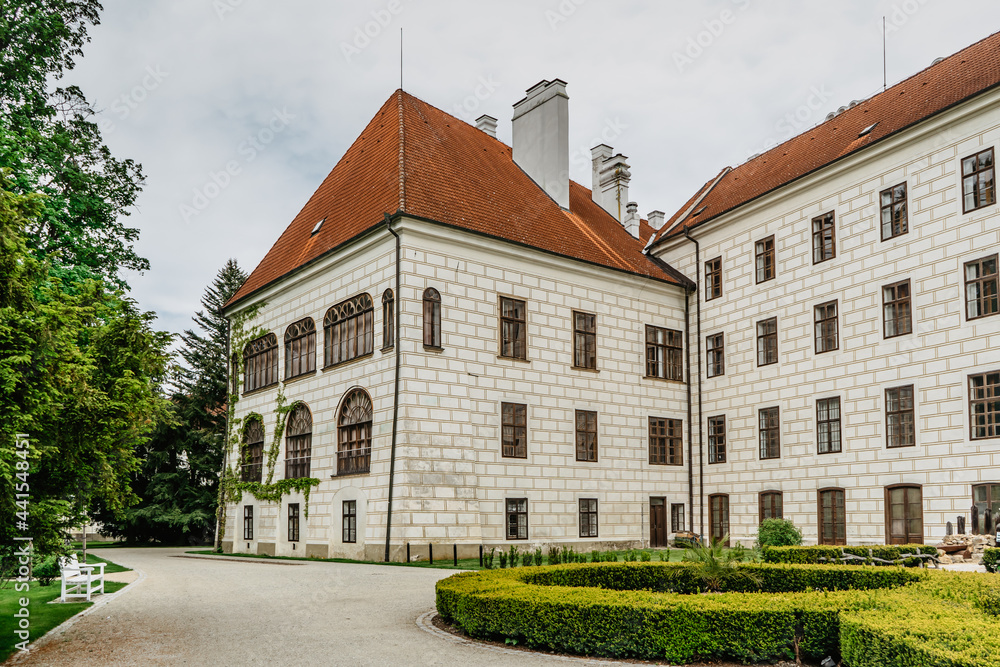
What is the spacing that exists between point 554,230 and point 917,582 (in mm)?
21120

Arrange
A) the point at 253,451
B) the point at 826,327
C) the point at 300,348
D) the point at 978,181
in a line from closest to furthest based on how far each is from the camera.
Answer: the point at 978,181 → the point at 826,327 → the point at 300,348 → the point at 253,451

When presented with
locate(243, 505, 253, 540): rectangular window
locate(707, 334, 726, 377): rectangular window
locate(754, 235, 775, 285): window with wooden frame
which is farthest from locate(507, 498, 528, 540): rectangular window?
locate(754, 235, 775, 285): window with wooden frame

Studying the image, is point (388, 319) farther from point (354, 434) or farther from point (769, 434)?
point (769, 434)

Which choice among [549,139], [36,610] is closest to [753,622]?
[36,610]

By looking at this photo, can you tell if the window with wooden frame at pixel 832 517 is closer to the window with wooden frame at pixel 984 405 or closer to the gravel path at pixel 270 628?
the window with wooden frame at pixel 984 405

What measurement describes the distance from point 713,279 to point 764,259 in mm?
2653

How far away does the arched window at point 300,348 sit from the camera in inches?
1212

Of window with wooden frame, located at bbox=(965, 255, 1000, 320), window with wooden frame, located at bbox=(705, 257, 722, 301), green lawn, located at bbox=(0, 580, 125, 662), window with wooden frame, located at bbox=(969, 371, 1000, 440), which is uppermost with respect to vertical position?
window with wooden frame, located at bbox=(705, 257, 722, 301)

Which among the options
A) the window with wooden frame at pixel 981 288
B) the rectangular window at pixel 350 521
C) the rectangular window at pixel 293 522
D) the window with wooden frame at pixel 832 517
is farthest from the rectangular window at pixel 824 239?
the rectangular window at pixel 293 522

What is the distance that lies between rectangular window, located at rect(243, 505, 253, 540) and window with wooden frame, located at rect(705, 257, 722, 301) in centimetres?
1919

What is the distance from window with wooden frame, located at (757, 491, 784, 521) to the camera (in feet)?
95.4

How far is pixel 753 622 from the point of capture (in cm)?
943

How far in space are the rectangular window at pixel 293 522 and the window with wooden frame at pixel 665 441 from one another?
12.8m

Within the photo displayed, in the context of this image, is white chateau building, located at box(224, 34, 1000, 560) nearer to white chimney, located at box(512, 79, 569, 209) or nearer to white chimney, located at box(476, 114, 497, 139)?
white chimney, located at box(512, 79, 569, 209)
